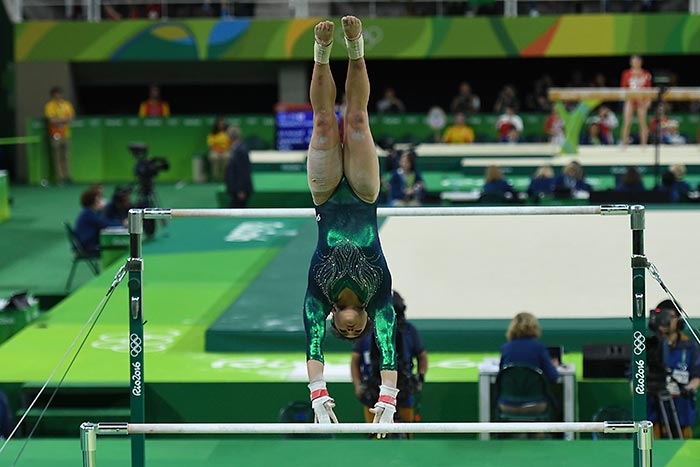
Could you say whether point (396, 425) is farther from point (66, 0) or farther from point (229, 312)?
point (66, 0)

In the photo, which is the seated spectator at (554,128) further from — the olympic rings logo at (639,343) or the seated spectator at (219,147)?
the olympic rings logo at (639,343)

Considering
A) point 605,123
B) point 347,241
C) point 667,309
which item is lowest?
point 667,309

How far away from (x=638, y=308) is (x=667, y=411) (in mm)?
2313

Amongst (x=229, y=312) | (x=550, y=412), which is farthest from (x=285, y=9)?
(x=550, y=412)

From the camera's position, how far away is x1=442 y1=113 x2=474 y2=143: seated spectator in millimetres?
21328

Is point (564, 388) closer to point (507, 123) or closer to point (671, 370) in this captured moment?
point (671, 370)

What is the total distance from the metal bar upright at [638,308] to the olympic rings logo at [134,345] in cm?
210

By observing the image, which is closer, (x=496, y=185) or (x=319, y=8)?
(x=496, y=185)

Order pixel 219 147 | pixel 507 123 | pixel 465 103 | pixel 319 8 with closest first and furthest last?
pixel 507 123 < pixel 219 147 < pixel 465 103 < pixel 319 8

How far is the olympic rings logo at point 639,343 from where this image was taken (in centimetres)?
510

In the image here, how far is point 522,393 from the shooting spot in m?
7.08

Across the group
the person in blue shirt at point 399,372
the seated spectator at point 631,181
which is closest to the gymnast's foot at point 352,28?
the person in blue shirt at point 399,372

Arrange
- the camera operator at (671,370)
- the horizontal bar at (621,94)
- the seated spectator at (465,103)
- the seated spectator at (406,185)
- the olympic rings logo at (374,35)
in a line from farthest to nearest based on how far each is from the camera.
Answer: the seated spectator at (465,103) < the olympic rings logo at (374,35) < the horizontal bar at (621,94) < the seated spectator at (406,185) < the camera operator at (671,370)

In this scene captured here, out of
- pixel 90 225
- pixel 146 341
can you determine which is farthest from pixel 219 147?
pixel 146 341
